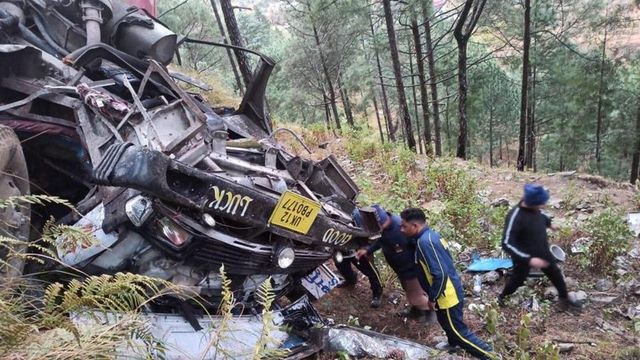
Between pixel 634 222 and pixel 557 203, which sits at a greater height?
pixel 634 222

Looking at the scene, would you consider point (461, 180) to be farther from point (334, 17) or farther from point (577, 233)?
point (334, 17)

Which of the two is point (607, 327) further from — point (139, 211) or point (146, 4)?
point (146, 4)

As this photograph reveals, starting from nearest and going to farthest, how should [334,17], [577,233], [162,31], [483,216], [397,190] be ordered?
1. [162,31]
2. [577,233]
3. [483,216]
4. [397,190]
5. [334,17]

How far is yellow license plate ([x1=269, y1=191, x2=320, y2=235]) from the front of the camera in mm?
3777

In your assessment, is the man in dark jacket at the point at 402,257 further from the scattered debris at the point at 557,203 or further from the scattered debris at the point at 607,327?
the scattered debris at the point at 557,203

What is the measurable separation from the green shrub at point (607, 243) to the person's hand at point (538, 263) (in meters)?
1.14

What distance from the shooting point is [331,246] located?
4332mm

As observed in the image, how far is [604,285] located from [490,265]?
1135 mm

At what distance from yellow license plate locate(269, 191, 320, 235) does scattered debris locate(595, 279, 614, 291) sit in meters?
3.34

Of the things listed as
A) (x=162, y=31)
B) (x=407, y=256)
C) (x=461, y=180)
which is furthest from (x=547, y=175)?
(x=162, y=31)

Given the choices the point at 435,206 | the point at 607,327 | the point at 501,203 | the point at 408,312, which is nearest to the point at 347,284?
the point at 408,312

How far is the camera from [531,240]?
4.96 m

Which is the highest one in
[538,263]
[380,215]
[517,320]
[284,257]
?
[284,257]

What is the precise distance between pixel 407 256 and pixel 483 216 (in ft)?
8.52
